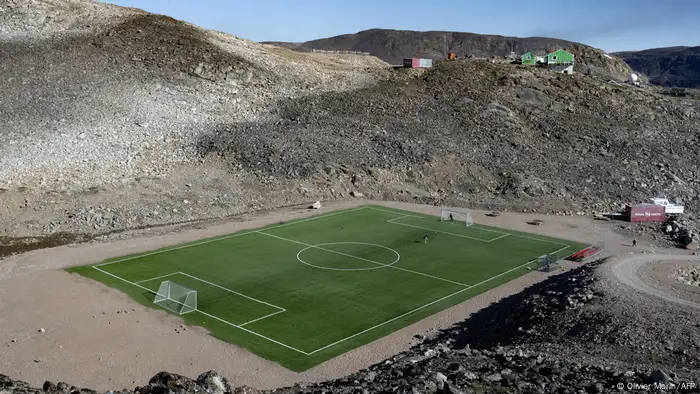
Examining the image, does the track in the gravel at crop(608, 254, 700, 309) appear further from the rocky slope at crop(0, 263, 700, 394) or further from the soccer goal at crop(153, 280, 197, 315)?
the soccer goal at crop(153, 280, 197, 315)

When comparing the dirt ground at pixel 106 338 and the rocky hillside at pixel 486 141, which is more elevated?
the rocky hillside at pixel 486 141

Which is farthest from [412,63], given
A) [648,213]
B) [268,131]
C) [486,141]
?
[648,213]

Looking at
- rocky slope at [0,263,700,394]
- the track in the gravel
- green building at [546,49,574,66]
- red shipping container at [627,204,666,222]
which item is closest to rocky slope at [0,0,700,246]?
red shipping container at [627,204,666,222]

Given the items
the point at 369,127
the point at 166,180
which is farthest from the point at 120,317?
the point at 369,127

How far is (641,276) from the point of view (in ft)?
105

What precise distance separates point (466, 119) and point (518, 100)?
8.63 meters

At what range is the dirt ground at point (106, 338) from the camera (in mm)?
24953

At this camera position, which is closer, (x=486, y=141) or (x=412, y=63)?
(x=486, y=141)

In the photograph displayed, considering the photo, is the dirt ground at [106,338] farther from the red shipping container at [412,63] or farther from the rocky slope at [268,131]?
the red shipping container at [412,63]

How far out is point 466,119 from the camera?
6656cm

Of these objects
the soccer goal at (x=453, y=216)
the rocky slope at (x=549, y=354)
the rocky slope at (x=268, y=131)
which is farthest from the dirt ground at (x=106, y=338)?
the soccer goal at (x=453, y=216)

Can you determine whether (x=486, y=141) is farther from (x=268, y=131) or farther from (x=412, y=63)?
(x=412, y=63)

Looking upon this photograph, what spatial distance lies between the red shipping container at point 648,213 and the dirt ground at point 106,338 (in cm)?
1259

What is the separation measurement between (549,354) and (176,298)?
58.5 ft
